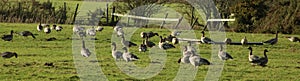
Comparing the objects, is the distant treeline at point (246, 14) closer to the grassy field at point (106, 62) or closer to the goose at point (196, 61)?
the grassy field at point (106, 62)

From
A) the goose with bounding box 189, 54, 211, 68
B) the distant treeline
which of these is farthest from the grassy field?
the distant treeline

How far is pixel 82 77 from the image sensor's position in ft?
55.9

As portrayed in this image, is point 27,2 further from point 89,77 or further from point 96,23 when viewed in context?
point 89,77

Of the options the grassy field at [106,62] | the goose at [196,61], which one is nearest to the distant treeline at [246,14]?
the grassy field at [106,62]

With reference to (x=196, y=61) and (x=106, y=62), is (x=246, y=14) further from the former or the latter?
(x=196, y=61)

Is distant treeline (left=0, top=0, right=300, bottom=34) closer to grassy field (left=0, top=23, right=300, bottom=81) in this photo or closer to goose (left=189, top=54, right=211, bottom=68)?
grassy field (left=0, top=23, right=300, bottom=81)

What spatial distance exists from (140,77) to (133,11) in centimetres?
2972

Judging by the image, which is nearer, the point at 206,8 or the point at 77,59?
the point at 77,59

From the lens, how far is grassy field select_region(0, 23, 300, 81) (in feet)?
58.0

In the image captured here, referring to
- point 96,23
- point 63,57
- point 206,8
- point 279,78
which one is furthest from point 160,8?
point 279,78

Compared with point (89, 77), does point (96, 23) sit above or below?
below

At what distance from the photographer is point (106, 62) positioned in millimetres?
20672

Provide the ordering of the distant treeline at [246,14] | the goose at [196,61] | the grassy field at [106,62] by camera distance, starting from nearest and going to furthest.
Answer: the grassy field at [106,62] < the goose at [196,61] < the distant treeline at [246,14]

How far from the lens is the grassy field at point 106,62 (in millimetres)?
17673
